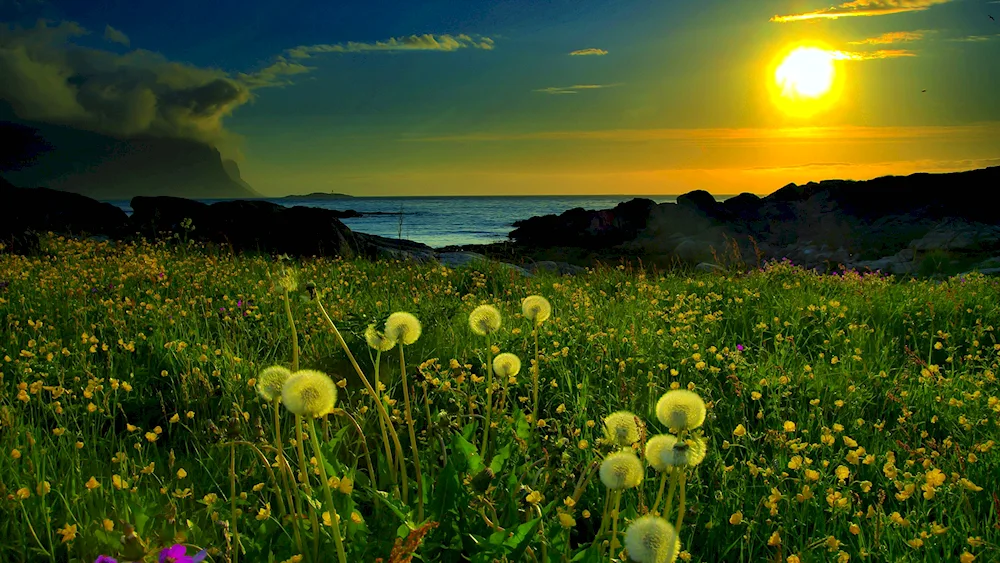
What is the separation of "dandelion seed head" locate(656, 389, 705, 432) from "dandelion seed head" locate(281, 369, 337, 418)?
81 cm

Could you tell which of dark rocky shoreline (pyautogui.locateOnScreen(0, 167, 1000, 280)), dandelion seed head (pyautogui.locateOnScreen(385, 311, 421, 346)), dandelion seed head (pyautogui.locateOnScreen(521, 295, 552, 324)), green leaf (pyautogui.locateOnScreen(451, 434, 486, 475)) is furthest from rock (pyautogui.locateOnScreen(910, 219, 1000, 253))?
dandelion seed head (pyautogui.locateOnScreen(385, 311, 421, 346))

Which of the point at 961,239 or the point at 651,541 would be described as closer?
the point at 651,541

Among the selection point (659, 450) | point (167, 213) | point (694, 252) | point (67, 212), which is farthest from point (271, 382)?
point (694, 252)

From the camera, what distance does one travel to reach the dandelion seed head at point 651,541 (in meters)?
1.39

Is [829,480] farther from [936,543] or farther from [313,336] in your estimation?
[313,336]

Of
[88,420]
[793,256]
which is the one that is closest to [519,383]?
[88,420]

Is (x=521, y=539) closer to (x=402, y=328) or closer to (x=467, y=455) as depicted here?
(x=467, y=455)

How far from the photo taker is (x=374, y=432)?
3.51m

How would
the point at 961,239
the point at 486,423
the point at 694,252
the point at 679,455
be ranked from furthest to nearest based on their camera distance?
the point at 694,252, the point at 961,239, the point at 486,423, the point at 679,455

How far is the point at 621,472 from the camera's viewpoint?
167 cm

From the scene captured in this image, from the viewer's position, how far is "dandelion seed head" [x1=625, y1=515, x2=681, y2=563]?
139cm

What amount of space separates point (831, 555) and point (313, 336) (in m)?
3.80

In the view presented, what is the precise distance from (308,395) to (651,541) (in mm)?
845

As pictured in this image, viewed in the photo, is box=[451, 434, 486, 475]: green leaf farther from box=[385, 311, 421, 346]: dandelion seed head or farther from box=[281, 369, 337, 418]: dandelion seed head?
box=[281, 369, 337, 418]: dandelion seed head
